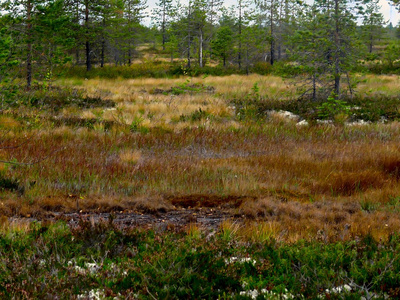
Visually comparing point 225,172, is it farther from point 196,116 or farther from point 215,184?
point 196,116

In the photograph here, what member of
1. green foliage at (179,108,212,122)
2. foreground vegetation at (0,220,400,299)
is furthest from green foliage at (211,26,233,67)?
foreground vegetation at (0,220,400,299)

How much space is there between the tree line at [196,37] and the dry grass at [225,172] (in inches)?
60.5

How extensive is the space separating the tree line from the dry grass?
1536 millimetres

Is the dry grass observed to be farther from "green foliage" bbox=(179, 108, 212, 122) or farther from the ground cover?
"green foliage" bbox=(179, 108, 212, 122)

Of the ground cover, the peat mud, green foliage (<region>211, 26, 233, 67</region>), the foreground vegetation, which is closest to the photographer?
the foreground vegetation

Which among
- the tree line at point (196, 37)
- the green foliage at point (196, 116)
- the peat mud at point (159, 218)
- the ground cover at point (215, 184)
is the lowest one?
the peat mud at point (159, 218)

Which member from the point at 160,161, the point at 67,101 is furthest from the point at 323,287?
the point at 67,101

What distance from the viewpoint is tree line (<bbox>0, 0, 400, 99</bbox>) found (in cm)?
485

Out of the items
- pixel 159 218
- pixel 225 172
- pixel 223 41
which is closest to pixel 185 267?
pixel 159 218

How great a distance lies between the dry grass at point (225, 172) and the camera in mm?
4113

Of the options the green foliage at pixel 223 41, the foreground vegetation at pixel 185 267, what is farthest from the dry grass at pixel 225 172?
the green foliage at pixel 223 41

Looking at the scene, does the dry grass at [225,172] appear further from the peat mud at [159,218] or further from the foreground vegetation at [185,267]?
the foreground vegetation at [185,267]

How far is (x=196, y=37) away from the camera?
3541cm

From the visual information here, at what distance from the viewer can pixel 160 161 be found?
645 centimetres
